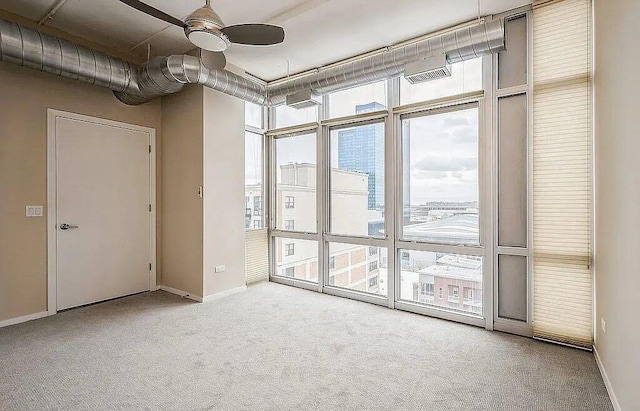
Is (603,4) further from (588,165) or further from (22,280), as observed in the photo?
(22,280)

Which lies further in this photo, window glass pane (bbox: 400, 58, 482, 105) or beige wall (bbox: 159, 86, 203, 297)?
beige wall (bbox: 159, 86, 203, 297)

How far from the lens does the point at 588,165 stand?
115 inches

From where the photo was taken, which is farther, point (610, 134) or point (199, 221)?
point (199, 221)

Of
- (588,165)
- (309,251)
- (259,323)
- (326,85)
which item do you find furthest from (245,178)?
(588,165)

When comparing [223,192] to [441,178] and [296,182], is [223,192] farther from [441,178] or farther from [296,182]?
[441,178]

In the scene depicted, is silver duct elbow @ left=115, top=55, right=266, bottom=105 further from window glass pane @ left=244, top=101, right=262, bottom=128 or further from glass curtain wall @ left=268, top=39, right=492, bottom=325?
glass curtain wall @ left=268, top=39, right=492, bottom=325

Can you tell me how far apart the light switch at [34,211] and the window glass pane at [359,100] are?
11.9 feet

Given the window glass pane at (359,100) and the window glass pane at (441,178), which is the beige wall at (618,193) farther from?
the window glass pane at (359,100)

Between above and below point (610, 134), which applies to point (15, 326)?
below

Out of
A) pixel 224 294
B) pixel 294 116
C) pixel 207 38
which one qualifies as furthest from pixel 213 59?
pixel 224 294

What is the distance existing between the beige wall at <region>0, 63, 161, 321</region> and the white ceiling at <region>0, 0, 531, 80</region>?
0.71 metres

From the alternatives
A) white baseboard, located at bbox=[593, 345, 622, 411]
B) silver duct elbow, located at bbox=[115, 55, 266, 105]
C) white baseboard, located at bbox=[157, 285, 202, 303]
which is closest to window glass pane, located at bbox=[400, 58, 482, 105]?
silver duct elbow, located at bbox=[115, 55, 266, 105]

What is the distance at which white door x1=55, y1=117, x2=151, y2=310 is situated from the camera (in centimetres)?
388

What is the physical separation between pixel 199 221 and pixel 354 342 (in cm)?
248
